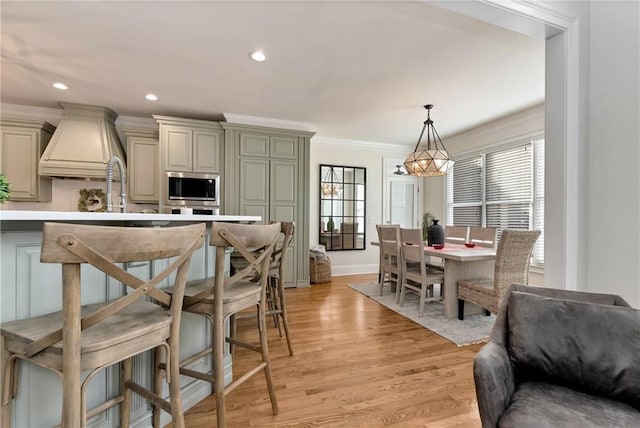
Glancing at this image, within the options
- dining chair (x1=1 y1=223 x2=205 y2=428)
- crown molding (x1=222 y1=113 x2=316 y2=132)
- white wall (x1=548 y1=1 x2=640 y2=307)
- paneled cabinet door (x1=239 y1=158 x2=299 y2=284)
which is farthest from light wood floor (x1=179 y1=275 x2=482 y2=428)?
crown molding (x1=222 y1=113 x2=316 y2=132)

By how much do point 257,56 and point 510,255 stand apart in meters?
2.95

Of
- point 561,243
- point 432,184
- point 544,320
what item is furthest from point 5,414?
point 432,184

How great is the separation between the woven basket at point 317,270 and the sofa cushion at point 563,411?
3.68 metres

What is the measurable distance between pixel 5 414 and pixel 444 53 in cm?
349

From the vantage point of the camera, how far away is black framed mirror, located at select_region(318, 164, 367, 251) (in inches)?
212

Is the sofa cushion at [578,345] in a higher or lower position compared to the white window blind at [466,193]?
lower

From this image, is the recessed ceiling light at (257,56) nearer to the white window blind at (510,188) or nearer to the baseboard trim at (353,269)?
the baseboard trim at (353,269)

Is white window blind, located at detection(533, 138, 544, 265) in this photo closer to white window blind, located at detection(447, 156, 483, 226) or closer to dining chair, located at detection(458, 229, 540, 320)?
white window blind, located at detection(447, 156, 483, 226)

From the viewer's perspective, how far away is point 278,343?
2.49 meters

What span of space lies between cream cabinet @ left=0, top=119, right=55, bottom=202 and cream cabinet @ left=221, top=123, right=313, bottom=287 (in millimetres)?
2364

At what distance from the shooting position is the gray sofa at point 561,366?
98 centimetres

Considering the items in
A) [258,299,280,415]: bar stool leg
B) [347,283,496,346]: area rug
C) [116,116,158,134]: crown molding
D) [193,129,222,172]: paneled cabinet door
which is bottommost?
[347,283,496,346]: area rug

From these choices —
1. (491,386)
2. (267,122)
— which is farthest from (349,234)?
(491,386)

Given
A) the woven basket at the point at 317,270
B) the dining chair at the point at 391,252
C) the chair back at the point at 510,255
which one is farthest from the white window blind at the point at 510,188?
the woven basket at the point at 317,270
